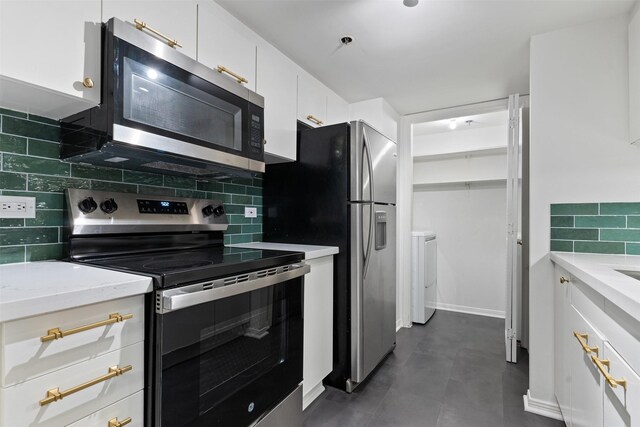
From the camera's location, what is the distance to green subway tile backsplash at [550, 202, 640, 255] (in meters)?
1.72

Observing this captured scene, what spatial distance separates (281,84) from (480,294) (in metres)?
3.45

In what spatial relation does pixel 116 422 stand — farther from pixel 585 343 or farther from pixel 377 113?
pixel 377 113

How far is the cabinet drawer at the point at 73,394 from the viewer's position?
2.35ft

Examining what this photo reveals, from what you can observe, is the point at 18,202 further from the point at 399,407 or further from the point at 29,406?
the point at 399,407

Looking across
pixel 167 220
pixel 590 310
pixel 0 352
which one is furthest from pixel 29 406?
pixel 590 310

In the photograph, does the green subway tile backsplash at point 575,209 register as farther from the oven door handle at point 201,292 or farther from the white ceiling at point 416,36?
the oven door handle at point 201,292

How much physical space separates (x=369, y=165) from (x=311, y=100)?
0.71 metres

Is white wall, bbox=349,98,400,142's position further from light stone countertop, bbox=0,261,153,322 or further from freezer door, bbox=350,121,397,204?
light stone countertop, bbox=0,261,153,322

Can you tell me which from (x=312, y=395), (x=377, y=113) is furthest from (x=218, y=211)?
(x=377, y=113)

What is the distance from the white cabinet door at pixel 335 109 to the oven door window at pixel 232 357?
1.61 meters

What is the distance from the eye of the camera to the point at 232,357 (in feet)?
4.06

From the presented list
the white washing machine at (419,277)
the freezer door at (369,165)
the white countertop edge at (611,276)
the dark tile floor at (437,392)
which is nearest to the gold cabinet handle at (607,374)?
the white countertop edge at (611,276)

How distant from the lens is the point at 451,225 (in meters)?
4.08

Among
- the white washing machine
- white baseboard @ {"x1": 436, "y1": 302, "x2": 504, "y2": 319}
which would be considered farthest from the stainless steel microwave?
white baseboard @ {"x1": 436, "y1": 302, "x2": 504, "y2": 319}
